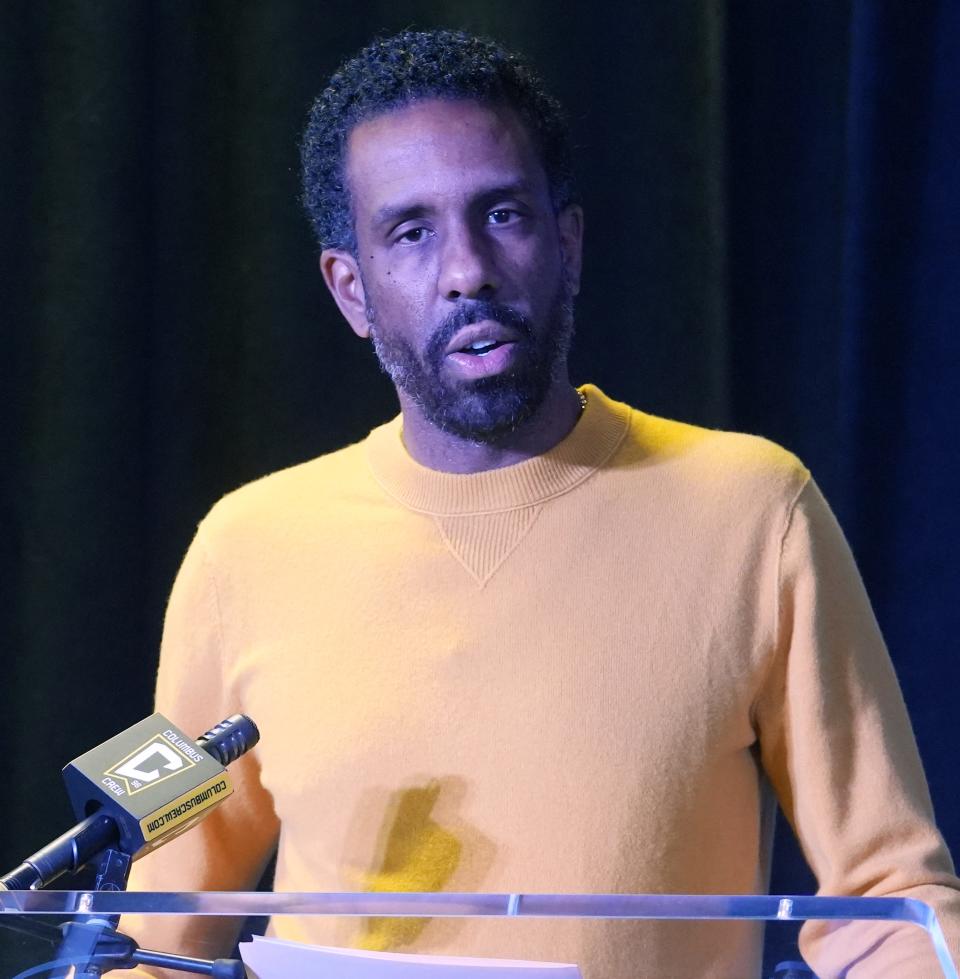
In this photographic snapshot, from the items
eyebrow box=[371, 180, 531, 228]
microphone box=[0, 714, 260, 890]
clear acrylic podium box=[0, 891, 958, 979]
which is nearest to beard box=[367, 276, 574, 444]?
eyebrow box=[371, 180, 531, 228]

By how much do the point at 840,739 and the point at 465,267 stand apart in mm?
588

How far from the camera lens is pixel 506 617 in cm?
146

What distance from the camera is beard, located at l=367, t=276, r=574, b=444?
1.46m

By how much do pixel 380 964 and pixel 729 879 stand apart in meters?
0.65

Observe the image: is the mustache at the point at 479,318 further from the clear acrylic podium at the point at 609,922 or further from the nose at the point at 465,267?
the clear acrylic podium at the point at 609,922

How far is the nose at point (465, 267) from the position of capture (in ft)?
4.70

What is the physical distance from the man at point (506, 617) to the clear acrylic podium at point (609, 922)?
1.49 ft

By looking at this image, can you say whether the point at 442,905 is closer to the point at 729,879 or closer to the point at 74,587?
the point at 729,879

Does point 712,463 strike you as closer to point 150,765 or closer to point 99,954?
point 150,765

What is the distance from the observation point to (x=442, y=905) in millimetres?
861

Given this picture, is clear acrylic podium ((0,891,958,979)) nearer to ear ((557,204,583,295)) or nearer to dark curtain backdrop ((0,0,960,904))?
ear ((557,204,583,295))

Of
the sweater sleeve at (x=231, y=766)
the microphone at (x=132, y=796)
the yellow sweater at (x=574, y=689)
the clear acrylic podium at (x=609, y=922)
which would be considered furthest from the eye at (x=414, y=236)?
the clear acrylic podium at (x=609, y=922)

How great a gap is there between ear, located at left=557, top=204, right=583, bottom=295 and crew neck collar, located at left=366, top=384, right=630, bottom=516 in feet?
0.45

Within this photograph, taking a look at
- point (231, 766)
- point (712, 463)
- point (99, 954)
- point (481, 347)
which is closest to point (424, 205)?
point (481, 347)
